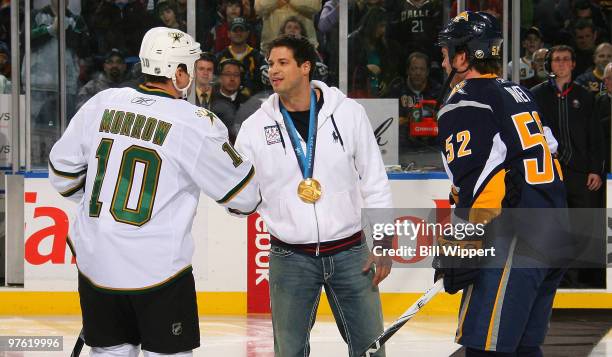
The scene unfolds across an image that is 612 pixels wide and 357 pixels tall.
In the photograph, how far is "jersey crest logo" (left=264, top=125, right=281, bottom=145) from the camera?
4863mm

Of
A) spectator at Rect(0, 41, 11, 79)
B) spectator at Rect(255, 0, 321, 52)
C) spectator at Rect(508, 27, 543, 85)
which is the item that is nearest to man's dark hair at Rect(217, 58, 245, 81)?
spectator at Rect(255, 0, 321, 52)

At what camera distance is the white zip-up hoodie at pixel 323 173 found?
4801 millimetres

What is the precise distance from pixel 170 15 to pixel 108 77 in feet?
2.03

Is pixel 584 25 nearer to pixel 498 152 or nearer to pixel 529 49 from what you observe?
pixel 529 49

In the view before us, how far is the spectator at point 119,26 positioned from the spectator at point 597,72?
3.15m

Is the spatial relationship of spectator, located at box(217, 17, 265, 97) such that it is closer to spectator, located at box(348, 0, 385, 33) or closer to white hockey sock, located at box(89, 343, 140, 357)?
spectator, located at box(348, 0, 385, 33)

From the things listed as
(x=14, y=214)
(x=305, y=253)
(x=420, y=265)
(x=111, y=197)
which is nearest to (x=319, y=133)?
(x=305, y=253)

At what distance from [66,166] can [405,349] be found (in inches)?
126

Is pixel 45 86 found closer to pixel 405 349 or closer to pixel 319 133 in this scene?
pixel 405 349

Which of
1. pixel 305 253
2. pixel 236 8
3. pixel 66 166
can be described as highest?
pixel 236 8

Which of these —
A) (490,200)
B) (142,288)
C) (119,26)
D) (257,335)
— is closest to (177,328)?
(142,288)

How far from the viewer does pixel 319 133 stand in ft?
16.0

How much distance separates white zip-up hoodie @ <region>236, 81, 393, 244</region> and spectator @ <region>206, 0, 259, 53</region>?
3.95m

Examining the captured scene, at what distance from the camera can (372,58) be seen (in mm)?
8672
